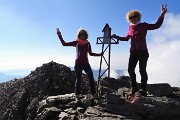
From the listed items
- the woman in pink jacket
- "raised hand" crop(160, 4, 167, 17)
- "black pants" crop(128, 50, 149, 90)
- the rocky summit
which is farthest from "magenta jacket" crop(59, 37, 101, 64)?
"raised hand" crop(160, 4, 167, 17)

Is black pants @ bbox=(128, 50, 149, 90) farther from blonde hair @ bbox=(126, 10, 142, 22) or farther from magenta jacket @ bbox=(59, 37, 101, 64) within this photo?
magenta jacket @ bbox=(59, 37, 101, 64)

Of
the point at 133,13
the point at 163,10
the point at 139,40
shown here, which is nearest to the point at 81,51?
the point at 139,40

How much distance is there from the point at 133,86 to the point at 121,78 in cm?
2336

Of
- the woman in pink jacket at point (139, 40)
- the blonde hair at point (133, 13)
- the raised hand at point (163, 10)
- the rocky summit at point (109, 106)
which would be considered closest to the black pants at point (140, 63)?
the woman in pink jacket at point (139, 40)

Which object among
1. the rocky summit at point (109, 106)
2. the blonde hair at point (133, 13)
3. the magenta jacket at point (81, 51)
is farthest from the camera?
the magenta jacket at point (81, 51)

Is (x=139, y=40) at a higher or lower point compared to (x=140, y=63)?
higher

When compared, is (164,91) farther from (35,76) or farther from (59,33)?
(35,76)

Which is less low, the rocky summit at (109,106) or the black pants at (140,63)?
the black pants at (140,63)

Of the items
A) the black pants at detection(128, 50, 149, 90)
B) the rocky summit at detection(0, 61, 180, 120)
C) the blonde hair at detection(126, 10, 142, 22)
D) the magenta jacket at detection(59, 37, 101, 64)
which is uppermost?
the blonde hair at detection(126, 10, 142, 22)

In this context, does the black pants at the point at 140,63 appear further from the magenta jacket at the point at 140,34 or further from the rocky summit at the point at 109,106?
the rocky summit at the point at 109,106

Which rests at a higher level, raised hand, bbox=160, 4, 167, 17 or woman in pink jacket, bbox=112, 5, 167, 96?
raised hand, bbox=160, 4, 167, 17

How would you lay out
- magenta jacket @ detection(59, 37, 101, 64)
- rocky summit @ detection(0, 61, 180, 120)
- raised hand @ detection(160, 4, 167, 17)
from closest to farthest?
rocky summit @ detection(0, 61, 180, 120) < raised hand @ detection(160, 4, 167, 17) < magenta jacket @ detection(59, 37, 101, 64)

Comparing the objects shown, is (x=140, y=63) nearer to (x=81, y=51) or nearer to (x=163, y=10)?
(x=163, y=10)

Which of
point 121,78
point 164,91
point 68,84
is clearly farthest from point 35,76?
point 164,91
